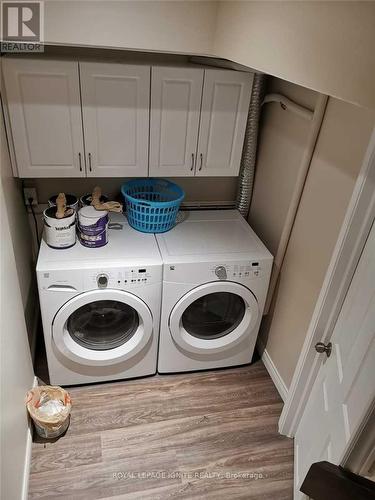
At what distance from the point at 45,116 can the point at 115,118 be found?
0.34 metres

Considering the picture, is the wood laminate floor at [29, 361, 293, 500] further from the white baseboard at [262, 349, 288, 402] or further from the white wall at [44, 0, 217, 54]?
the white wall at [44, 0, 217, 54]

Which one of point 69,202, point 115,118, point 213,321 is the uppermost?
point 115,118

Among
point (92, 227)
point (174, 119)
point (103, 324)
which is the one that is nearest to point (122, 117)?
point (174, 119)

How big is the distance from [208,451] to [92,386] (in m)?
0.78

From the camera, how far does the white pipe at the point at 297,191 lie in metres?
1.81

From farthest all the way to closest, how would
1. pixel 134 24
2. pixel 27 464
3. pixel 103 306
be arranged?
1. pixel 103 306
2. pixel 27 464
3. pixel 134 24

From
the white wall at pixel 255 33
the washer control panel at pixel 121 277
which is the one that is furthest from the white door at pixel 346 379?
the washer control panel at pixel 121 277

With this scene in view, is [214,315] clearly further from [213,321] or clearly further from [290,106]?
[290,106]

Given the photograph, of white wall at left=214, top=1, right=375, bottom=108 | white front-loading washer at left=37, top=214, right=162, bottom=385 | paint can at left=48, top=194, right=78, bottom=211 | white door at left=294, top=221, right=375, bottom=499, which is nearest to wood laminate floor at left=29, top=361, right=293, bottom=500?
white front-loading washer at left=37, top=214, right=162, bottom=385

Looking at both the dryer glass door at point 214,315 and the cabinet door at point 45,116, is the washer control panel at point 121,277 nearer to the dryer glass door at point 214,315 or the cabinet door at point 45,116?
the dryer glass door at point 214,315

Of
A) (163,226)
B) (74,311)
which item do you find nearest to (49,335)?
(74,311)

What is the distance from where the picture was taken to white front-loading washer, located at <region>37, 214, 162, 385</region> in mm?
1960

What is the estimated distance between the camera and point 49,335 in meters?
2.07

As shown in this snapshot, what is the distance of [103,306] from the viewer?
2.23 meters
